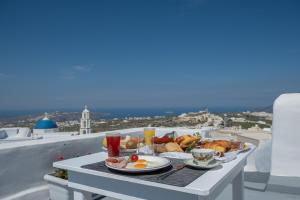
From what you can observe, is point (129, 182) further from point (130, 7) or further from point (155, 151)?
point (130, 7)

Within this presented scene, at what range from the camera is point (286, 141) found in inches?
114

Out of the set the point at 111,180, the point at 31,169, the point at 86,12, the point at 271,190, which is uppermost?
the point at 86,12

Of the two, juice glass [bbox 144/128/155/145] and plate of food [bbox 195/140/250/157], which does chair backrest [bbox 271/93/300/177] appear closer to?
plate of food [bbox 195/140/250/157]

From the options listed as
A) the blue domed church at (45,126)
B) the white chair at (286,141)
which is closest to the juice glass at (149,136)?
the white chair at (286,141)

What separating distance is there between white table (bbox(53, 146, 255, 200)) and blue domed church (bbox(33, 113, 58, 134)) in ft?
26.0

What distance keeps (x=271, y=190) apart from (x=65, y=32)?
27.9 m

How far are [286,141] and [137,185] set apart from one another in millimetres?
2263

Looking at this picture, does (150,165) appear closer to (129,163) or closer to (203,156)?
(129,163)

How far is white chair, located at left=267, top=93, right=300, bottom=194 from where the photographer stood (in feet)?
9.32

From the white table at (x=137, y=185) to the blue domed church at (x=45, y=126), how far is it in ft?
26.0

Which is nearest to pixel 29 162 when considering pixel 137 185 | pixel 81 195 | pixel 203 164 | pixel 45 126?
pixel 81 195

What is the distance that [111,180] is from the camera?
3.90ft

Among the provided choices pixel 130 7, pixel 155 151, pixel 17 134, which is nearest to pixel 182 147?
pixel 155 151

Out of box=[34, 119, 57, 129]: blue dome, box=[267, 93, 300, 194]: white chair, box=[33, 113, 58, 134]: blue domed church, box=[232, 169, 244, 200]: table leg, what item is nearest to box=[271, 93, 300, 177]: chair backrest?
box=[267, 93, 300, 194]: white chair
